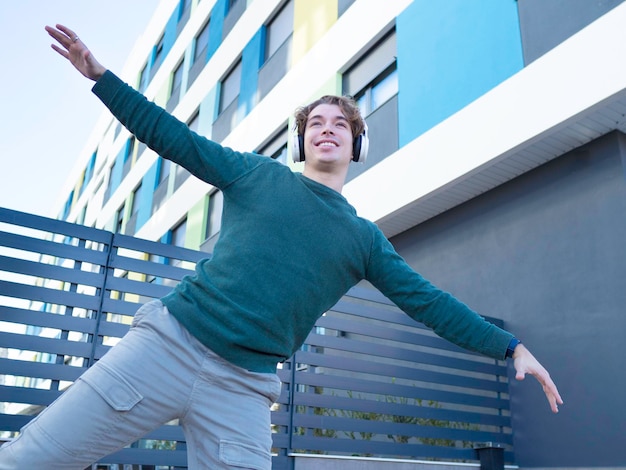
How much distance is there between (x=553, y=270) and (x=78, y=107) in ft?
80.4

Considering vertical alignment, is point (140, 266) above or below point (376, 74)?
below

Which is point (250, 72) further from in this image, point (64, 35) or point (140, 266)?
point (64, 35)

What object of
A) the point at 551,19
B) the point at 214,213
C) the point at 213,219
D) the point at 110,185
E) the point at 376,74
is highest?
the point at 110,185

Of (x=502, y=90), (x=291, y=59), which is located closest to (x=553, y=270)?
(x=502, y=90)

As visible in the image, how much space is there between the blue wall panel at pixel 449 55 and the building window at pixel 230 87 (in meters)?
6.64

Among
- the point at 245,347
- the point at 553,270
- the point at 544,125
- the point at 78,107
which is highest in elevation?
the point at 78,107

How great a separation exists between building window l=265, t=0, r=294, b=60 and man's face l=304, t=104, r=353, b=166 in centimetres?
1102

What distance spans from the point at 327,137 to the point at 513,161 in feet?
18.1

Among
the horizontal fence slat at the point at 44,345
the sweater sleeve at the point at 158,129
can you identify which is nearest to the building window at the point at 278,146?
the horizontal fence slat at the point at 44,345

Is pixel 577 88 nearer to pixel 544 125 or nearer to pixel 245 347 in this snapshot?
pixel 544 125

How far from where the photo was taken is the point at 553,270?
725 cm

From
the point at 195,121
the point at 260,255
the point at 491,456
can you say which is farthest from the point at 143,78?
the point at 260,255

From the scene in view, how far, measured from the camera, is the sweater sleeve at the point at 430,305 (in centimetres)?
247

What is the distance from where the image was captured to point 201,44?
18750mm
